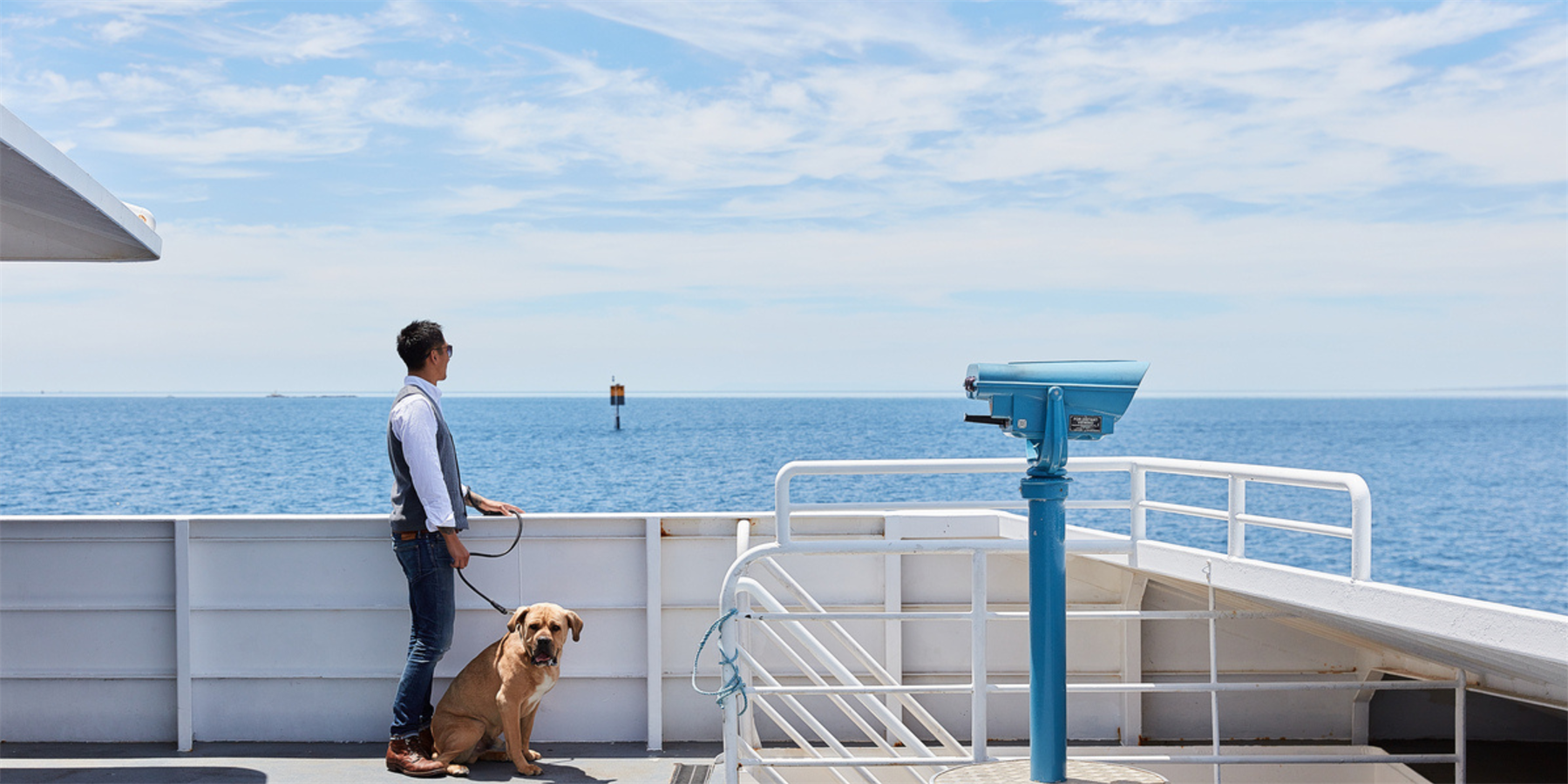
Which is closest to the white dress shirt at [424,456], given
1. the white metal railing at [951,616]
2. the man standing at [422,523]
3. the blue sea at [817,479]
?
the man standing at [422,523]

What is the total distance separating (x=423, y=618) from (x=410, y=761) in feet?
1.94

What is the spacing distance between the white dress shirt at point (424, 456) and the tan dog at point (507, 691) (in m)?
0.53

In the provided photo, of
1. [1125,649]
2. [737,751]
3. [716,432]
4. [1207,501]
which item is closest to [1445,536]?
[1207,501]

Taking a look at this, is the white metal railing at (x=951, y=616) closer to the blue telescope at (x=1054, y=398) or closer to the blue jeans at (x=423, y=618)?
the blue telescope at (x=1054, y=398)

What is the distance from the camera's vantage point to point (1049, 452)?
3248mm

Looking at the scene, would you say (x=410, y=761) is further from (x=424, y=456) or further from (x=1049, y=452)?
Result: (x=1049, y=452)

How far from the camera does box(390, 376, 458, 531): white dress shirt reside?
447 cm

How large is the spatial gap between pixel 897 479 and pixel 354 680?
4468cm

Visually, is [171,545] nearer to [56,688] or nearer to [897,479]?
[56,688]

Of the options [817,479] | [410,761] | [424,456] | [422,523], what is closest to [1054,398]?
[424,456]

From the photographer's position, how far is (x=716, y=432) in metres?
92.2

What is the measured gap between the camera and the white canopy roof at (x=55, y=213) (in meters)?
3.58

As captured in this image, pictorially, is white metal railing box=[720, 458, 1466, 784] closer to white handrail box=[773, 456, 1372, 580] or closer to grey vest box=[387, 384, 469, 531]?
white handrail box=[773, 456, 1372, 580]

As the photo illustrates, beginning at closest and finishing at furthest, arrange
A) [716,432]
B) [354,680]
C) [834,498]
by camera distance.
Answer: [354,680], [834,498], [716,432]
